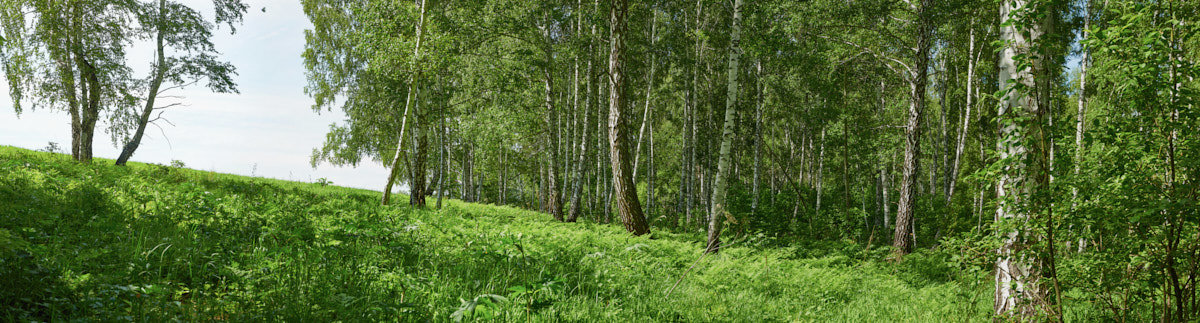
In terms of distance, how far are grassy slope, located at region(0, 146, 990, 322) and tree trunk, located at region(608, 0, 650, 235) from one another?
112 inches

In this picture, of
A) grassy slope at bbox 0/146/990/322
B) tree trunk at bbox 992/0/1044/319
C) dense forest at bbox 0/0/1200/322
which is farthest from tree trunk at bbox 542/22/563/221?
tree trunk at bbox 992/0/1044/319

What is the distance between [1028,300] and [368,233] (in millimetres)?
5713

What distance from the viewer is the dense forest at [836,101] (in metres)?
3.37

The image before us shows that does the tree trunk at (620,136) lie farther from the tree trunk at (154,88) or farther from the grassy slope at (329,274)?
the tree trunk at (154,88)

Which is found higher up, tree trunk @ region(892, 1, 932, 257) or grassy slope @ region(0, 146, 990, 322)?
tree trunk @ region(892, 1, 932, 257)

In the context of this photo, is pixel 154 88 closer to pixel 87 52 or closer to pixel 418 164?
pixel 87 52

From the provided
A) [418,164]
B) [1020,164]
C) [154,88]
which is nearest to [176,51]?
[154,88]

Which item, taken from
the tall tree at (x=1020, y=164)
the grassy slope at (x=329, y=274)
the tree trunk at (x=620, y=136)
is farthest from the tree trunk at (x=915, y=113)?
the tall tree at (x=1020, y=164)

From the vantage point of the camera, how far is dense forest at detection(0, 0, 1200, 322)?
11.1 ft

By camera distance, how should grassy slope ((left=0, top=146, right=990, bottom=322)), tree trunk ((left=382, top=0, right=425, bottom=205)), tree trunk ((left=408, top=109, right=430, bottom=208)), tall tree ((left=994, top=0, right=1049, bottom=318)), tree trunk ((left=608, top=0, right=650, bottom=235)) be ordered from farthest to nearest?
tree trunk ((left=408, top=109, right=430, bottom=208))
tree trunk ((left=382, top=0, right=425, bottom=205))
tree trunk ((left=608, top=0, right=650, bottom=235))
tall tree ((left=994, top=0, right=1049, bottom=318))
grassy slope ((left=0, top=146, right=990, bottom=322))

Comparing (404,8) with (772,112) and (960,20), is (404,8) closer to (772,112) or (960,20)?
(960,20)

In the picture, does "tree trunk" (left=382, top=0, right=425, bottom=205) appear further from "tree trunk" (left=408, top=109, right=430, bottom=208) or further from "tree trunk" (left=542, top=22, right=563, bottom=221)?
"tree trunk" (left=542, top=22, right=563, bottom=221)

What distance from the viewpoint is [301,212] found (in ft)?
23.8

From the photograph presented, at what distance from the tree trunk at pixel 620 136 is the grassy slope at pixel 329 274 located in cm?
285
